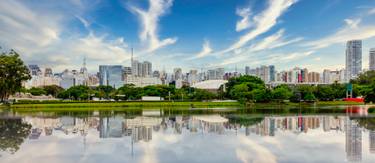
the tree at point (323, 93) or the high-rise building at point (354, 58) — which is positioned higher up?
the high-rise building at point (354, 58)

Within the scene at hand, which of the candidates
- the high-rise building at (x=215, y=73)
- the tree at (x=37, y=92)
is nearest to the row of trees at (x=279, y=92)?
the tree at (x=37, y=92)

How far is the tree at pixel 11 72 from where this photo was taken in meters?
44.2

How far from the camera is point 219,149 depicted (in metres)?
11.2

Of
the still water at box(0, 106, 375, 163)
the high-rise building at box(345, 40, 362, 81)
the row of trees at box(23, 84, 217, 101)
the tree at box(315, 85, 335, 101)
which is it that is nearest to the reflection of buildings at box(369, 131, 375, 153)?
the still water at box(0, 106, 375, 163)

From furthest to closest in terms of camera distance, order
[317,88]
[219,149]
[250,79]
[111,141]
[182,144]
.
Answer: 1. [250,79]
2. [317,88]
3. [111,141]
4. [182,144]
5. [219,149]

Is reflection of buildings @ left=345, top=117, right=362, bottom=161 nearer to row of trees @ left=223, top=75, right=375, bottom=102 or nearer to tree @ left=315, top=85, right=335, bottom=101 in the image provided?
row of trees @ left=223, top=75, right=375, bottom=102

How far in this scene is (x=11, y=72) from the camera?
4525 centimetres

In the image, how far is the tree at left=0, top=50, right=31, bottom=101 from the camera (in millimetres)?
44250

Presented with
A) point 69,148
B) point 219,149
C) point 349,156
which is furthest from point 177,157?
point 349,156

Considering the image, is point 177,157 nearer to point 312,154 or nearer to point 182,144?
point 182,144

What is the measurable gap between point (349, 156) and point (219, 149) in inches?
153

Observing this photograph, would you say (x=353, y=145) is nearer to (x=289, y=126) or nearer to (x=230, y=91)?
(x=289, y=126)

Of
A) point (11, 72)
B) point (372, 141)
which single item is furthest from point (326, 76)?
point (372, 141)

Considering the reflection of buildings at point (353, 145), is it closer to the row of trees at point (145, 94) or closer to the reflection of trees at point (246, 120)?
the reflection of trees at point (246, 120)
